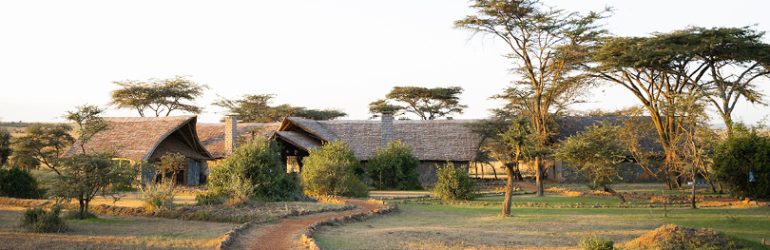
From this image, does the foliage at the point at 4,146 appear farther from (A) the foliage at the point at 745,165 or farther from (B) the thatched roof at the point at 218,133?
(A) the foliage at the point at 745,165

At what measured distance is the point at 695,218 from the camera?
62.1 feet

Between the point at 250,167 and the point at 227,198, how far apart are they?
194 centimetres

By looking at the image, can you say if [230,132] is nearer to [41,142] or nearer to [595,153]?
[41,142]

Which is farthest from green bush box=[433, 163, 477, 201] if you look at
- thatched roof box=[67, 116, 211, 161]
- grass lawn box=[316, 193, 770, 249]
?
thatched roof box=[67, 116, 211, 161]

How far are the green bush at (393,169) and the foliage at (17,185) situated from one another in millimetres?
16331

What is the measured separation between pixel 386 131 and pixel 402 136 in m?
1.06

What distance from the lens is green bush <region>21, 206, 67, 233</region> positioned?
50.6 feet

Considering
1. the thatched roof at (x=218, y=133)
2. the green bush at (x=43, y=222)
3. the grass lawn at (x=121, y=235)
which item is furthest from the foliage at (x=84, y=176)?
the thatched roof at (x=218, y=133)

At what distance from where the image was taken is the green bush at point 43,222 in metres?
15.4

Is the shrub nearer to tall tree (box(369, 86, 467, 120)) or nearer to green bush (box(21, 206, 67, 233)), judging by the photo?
green bush (box(21, 206, 67, 233))

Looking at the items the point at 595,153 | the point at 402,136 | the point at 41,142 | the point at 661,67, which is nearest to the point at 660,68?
the point at 661,67

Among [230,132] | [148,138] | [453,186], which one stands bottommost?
[453,186]

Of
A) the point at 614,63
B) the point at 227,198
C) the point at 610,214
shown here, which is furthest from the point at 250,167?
the point at 614,63

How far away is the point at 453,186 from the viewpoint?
88.4 ft
